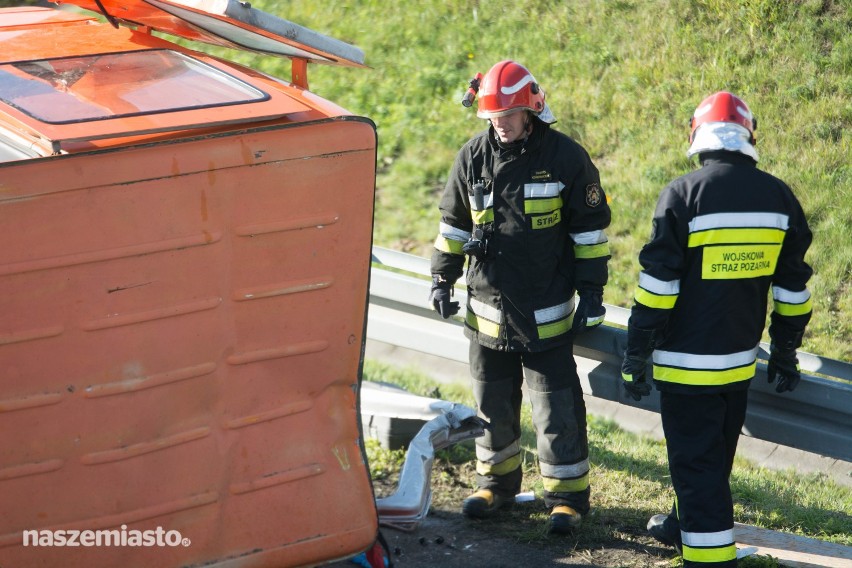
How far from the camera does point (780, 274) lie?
150 inches

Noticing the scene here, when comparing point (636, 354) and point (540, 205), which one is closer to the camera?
point (636, 354)

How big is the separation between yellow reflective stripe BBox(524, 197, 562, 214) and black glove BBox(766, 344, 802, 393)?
1044 millimetres

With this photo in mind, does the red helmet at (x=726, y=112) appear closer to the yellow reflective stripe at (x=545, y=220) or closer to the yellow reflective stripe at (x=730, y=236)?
the yellow reflective stripe at (x=730, y=236)

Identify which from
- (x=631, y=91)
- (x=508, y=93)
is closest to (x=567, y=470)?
(x=508, y=93)

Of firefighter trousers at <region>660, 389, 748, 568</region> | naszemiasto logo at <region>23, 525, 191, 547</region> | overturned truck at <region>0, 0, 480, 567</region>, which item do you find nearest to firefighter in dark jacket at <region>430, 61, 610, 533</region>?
firefighter trousers at <region>660, 389, 748, 568</region>

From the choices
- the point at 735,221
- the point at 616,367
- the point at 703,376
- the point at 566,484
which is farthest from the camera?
the point at 616,367

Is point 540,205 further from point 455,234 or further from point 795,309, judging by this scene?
point 795,309

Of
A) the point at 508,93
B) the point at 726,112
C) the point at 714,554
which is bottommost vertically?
the point at 714,554

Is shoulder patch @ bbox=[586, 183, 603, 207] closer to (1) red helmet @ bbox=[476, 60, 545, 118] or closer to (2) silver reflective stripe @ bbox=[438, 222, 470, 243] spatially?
(1) red helmet @ bbox=[476, 60, 545, 118]

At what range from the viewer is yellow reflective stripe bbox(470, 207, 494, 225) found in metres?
4.30

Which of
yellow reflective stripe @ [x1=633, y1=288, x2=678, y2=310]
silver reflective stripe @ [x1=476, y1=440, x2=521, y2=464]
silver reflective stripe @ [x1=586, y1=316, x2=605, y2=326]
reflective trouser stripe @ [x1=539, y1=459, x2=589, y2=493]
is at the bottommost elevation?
silver reflective stripe @ [x1=476, y1=440, x2=521, y2=464]

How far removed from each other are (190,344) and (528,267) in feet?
5.45

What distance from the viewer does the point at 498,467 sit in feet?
14.9

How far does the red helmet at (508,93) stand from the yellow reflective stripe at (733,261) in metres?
0.99
